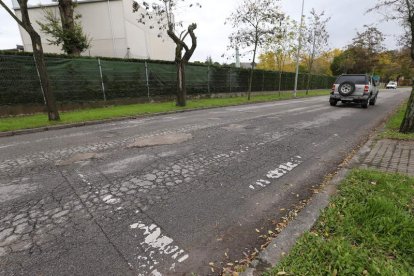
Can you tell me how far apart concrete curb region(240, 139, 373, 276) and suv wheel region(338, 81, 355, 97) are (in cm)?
1184

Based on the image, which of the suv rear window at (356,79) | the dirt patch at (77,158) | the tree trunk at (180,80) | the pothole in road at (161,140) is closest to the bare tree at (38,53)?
the pothole in road at (161,140)

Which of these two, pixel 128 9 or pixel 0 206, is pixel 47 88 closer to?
pixel 0 206

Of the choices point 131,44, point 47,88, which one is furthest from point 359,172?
point 131,44

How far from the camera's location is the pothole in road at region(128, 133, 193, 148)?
6129 millimetres

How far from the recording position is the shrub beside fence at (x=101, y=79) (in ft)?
36.1

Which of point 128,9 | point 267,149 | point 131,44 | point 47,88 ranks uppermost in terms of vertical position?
point 128,9

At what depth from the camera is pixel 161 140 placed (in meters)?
6.52

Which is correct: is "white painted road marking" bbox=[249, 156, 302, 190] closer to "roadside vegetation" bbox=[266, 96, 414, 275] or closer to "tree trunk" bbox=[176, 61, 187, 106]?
"roadside vegetation" bbox=[266, 96, 414, 275]

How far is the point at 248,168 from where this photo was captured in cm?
452

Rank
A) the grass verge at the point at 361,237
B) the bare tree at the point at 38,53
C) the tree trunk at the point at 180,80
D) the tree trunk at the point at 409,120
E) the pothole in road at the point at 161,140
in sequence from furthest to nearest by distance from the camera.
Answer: the tree trunk at the point at 180,80, the bare tree at the point at 38,53, the tree trunk at the point at 409,120, the pothole in road at the point at 161,140, the grass verge at the point at 361,237

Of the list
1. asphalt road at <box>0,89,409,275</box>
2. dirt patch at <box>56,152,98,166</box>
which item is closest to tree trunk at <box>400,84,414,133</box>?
asphalt road at <box>0,89,409,275</box>

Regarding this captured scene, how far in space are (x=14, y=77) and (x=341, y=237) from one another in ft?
45.1

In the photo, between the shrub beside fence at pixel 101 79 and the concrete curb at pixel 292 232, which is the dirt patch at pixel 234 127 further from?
the shrub beside fence at pixel 101 79

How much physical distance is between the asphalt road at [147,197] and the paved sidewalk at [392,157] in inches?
23.7
